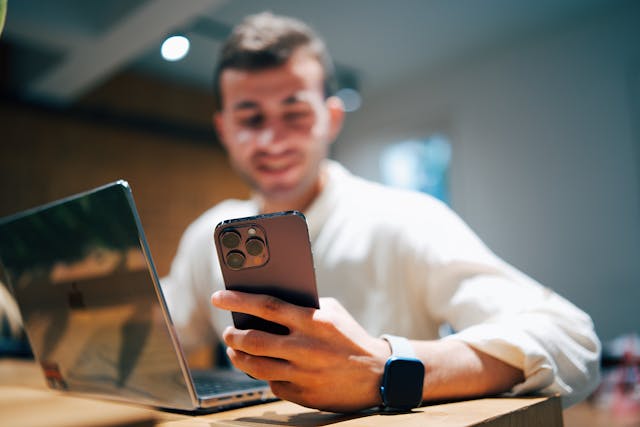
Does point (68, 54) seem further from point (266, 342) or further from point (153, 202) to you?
point (266, 342)

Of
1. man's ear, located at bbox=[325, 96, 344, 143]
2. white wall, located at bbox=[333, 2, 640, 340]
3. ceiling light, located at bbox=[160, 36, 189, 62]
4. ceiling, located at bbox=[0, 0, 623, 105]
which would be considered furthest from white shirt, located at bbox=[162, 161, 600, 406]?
white wall, located at bbox=[333, 2, 640, 340]

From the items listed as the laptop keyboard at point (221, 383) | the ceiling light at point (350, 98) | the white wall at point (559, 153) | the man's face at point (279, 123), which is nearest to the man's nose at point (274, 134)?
the man's face at point (279, 123)

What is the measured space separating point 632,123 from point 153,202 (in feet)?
12.1

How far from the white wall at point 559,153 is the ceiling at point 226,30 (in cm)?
20

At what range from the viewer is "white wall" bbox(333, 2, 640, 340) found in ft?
11.2

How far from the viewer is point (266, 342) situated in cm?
49

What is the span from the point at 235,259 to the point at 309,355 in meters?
0.12

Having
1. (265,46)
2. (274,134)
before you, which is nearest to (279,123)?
(274,134)

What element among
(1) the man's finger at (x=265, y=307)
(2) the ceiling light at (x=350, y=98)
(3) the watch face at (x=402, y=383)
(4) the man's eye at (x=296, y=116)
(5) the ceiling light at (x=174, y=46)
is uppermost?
(2) the ceiling light at (x=350, y=98)

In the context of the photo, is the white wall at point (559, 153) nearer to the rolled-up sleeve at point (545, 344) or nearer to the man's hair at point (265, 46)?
the man's hair at point (265, 46)

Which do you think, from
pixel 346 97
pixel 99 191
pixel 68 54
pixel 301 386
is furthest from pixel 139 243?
pixel 346 97

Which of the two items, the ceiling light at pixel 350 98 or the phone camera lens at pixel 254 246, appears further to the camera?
the ceiling light at pixel 350 98

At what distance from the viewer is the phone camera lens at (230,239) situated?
49 centimetres

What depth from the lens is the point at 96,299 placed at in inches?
23.8
